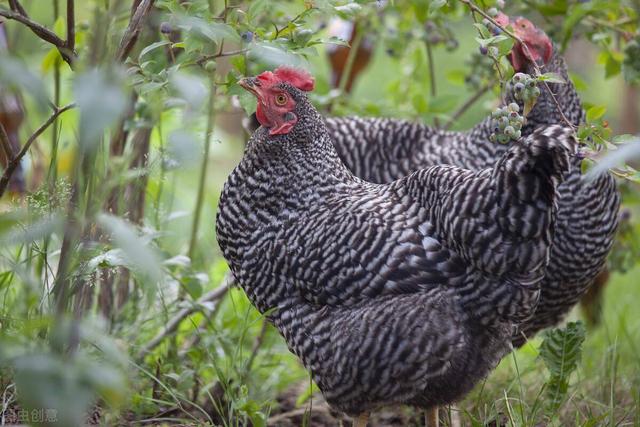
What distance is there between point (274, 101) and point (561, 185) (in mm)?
1089

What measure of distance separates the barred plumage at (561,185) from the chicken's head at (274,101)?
72 cm

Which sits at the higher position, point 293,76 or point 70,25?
point 70,25

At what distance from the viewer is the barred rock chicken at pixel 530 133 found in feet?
9.32

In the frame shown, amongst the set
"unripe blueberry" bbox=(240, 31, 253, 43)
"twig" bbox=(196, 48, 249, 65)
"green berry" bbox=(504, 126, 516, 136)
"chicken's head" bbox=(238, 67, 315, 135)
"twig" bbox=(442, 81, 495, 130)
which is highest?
"unripe blueberry" bbox=(240, 31, 253, 43)

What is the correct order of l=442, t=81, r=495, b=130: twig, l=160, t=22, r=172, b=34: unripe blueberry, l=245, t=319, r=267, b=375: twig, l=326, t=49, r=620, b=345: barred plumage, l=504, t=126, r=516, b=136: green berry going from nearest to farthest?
1. l=504, t=126, r=516, b=136: green berry
2. l=160, t=22, r=172, b=34: unripe blueberry
3. l=326, t=49, r=620, b=345: barred plumage
4. l=245, t=319, r=267, b=375: twig
5. l=442, t=81, r=495, b=130: twig

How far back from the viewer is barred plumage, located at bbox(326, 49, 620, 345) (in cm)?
284

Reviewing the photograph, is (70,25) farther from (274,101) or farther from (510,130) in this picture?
(510,130)

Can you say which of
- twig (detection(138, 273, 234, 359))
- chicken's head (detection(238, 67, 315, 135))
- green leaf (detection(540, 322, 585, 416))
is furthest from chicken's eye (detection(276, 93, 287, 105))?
green leaf (detection(540, 322, 585, 416))

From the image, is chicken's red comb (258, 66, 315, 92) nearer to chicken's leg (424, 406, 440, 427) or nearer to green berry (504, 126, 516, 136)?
green berry (504, 126, 516, 136)

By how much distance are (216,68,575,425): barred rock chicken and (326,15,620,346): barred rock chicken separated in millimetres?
489

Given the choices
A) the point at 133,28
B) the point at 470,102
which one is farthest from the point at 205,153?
the point at 470,102

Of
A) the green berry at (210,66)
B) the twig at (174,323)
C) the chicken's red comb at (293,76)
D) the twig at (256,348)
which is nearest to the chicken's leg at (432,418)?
the twig at (256,348)

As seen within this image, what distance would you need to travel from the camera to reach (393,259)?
230cm

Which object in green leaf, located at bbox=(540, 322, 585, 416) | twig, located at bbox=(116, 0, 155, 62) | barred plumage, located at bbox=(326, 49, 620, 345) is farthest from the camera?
barred plumage, located at bbox=(326, 49, 620, 345)
